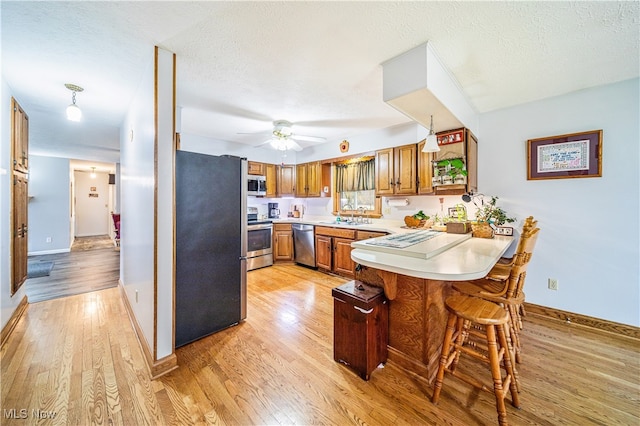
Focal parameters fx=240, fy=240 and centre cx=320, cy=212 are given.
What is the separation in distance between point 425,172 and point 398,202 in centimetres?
77

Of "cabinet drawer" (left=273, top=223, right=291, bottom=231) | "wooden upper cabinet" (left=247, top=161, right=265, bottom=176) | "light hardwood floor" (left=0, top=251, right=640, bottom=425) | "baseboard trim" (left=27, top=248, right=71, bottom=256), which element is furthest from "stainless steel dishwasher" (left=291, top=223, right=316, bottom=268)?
"baseboard trim" (left=27, top=248, right=71, bottom=256)

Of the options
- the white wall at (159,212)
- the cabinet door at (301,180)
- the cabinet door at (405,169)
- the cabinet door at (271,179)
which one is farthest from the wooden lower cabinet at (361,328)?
the cabinet door at (271,179)

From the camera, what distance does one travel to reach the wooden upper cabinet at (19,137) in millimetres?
2600

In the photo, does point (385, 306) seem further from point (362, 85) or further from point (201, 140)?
point (201, 140)

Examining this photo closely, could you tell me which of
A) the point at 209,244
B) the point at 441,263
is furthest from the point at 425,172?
the point at 209,244

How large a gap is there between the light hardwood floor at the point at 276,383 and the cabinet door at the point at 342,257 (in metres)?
1.56

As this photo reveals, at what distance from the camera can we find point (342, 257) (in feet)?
13.5

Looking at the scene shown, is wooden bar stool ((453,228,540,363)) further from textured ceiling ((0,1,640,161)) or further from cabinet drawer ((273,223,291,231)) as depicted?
cabinet drawer ((273,223,291,231))

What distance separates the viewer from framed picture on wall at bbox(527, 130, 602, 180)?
→ 99.9 inches

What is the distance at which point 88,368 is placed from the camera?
189 centimetres

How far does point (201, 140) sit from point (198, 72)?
100 inches

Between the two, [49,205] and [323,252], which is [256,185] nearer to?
[323,252]

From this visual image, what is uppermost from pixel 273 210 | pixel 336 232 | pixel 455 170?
pixel 455 170

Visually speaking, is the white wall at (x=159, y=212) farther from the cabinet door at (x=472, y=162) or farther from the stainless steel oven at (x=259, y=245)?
the cabinet door at (x=472, y=162)
